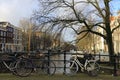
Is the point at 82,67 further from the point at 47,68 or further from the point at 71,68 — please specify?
the point at 47,68

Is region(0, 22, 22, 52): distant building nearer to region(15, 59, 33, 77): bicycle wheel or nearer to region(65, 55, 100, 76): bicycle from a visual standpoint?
region(65, 55, 100, 76): bicycle

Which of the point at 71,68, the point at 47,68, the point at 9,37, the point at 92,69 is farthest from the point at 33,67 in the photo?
the point at 9,37

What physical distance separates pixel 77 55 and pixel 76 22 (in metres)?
18.5

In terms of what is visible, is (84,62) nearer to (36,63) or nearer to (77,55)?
(77,55)

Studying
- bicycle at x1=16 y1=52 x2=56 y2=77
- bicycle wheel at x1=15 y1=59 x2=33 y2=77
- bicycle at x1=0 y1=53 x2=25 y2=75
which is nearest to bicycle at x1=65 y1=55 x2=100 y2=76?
bicycle at x1=16 y1=52 x2=56 y2=77

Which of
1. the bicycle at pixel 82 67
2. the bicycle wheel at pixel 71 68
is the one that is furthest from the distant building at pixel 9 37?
the bicycle at pixel 82 67

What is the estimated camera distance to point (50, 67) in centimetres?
1581

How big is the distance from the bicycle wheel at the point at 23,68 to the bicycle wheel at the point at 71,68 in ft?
6.56

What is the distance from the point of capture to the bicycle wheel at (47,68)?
1579 cm

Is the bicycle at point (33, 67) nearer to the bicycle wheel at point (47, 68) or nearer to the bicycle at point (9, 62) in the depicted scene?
the bicycle wheel at point (47, 68)

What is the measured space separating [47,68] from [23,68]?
1.38 metres

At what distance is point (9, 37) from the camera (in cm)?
15188

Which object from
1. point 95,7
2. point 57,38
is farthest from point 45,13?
point 95,7

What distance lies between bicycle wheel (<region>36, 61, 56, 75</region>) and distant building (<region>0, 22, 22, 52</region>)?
117m
